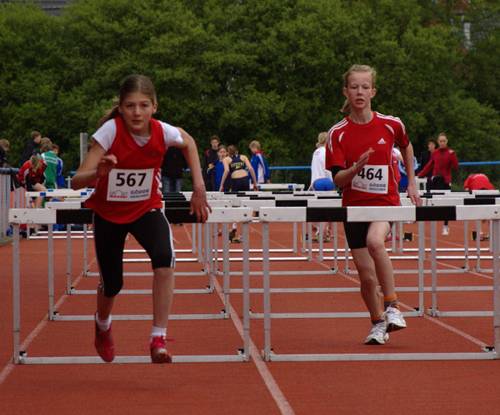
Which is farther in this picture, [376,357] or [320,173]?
[320,173]

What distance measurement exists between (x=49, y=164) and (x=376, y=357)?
67.5 ft

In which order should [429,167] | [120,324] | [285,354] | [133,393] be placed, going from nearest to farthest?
[133,393]
[285,354]
[120,324]
[429,167]

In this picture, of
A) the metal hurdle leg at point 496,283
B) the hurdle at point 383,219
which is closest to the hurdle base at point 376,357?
the hurdle at point 383,219

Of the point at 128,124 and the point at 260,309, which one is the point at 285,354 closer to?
the point at 128,124

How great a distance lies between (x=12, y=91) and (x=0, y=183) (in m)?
47.3

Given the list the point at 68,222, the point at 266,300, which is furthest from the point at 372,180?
the point at 68,222

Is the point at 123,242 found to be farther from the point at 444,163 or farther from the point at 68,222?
the point at 444,163

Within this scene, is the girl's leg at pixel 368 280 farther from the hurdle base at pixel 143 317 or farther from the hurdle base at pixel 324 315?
the hurdle base at pixel 143 317

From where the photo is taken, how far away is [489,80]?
258 feet

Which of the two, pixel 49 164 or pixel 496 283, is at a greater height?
pixel 49 164

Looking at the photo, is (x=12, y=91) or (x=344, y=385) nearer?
(x=344, y=385)

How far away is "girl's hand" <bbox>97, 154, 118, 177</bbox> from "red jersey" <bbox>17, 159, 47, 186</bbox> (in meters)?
19.7

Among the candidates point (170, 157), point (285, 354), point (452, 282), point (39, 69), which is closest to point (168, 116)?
point (39, 69)

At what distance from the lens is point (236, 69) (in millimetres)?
69750
